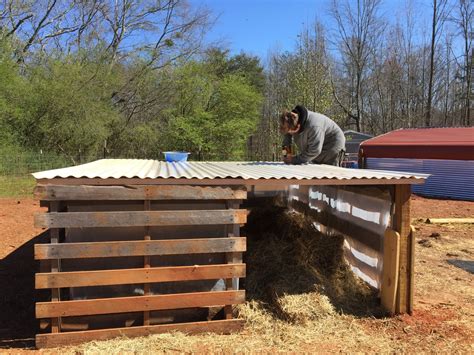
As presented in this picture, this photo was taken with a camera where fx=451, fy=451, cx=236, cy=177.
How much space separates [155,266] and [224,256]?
68 cm

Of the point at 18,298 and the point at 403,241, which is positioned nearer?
the point at 403,241

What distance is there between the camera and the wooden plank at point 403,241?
4680 mm

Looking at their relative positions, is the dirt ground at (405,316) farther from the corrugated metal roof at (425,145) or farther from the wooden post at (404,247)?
the corrugated metal roof at (425,145)

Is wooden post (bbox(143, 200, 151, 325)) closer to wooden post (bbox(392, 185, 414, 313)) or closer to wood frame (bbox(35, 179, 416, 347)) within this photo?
wood frame (bbox(35, 179, 416, 347))

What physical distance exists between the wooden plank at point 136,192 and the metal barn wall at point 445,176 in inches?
496

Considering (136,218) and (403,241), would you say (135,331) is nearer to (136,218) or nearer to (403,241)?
(136,218)

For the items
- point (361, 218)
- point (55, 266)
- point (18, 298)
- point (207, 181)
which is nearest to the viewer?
point (55, 266)

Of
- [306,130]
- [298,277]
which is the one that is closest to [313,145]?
[306,130]

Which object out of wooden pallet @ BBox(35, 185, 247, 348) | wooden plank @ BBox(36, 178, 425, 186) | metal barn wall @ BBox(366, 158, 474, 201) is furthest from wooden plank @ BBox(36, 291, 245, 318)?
metal barn wall @ BBox(366, 158, 474, 201)

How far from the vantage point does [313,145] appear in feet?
21.4

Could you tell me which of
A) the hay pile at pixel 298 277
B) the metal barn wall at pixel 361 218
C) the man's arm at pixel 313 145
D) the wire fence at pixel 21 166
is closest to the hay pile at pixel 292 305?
the hay pile at pixel 298 277

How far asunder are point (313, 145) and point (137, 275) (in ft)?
11.3

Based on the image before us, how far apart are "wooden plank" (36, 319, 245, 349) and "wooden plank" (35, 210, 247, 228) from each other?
0.95 metres

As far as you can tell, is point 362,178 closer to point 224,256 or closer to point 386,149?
point 224,256
